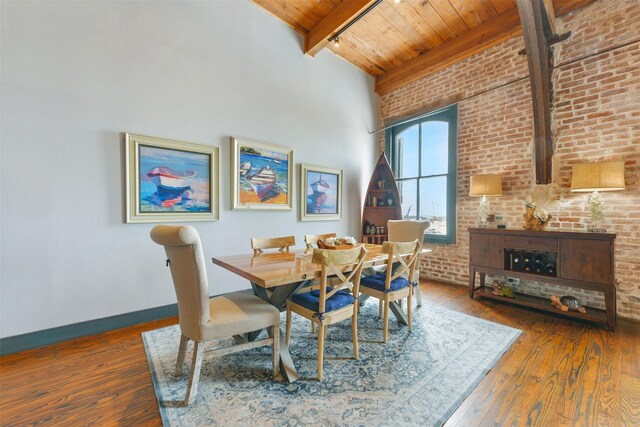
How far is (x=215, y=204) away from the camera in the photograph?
3.19 m

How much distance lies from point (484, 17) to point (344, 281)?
164 inches

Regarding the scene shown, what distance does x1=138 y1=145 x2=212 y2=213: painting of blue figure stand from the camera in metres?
2.72

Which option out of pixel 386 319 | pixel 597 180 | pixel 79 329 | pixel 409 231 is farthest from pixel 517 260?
pixel 79 329

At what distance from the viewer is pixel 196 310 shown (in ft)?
5.28

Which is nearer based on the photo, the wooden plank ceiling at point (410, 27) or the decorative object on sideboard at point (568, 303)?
the decorative object on sideboard at point (568, 303)

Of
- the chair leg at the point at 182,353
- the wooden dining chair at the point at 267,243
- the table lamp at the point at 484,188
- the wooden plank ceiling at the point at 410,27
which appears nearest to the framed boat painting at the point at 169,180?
the wooden dining chair at the point at 267,243

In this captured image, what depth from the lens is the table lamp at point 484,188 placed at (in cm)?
361

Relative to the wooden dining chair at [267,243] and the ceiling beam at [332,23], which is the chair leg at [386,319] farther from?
the ceiling beam at [332,23]

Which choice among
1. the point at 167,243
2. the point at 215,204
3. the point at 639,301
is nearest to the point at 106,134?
the point at 215,204

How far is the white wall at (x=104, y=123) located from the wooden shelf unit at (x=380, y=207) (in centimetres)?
191

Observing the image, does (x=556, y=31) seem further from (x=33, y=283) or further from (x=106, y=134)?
(x=33, y=283)

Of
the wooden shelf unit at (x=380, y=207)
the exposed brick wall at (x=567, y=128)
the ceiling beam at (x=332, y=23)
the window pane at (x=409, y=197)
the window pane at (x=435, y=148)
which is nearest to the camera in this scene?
the exposed brick wall at (x=567, y=128)

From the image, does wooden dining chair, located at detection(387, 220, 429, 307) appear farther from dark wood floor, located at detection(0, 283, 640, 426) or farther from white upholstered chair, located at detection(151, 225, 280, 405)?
white upholstered chair, located at detection(151, 225, 280, 405)

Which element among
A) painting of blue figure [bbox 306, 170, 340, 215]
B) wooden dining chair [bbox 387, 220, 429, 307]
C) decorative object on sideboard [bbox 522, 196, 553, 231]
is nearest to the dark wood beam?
decorative object on sideboard [bbox 522, 196, 553, 231]
